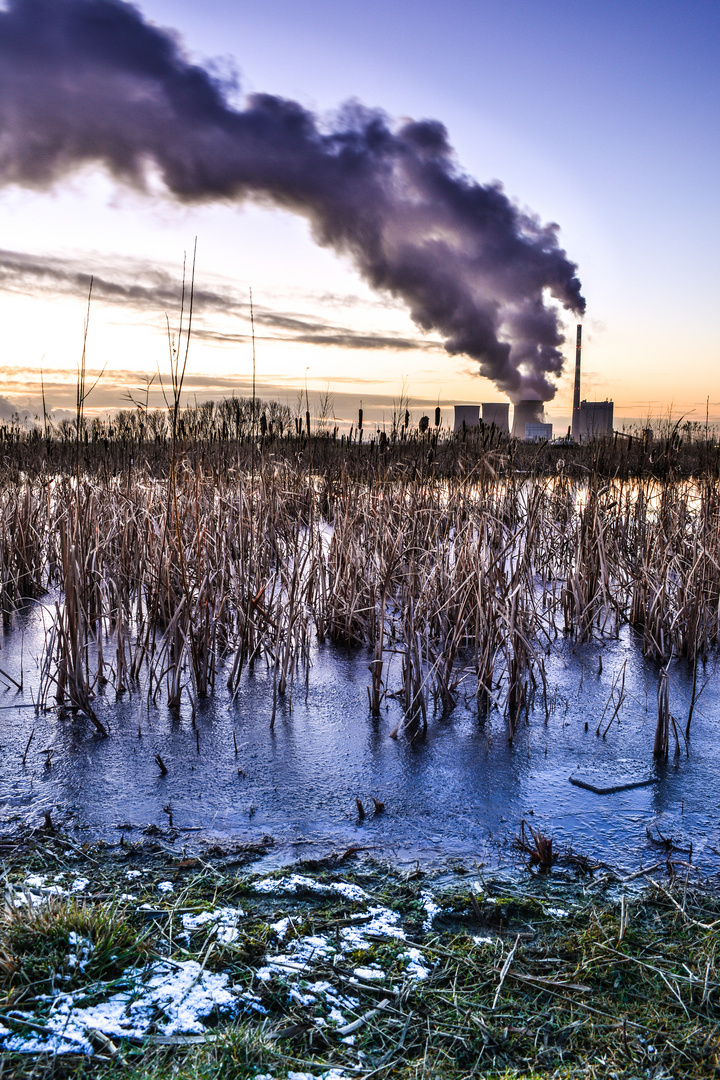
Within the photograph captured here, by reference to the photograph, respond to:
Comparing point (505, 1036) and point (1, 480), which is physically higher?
point (1, 480)

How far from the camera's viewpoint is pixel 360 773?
2.53m

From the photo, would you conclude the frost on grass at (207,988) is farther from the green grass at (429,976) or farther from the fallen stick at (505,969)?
the fallen stick at (505,969)

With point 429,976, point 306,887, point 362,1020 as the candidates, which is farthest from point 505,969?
point 306,887

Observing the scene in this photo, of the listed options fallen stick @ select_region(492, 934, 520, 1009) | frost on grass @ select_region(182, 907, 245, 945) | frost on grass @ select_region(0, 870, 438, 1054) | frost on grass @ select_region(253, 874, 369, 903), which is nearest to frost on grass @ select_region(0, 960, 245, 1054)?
frost on grass @ select_region(0, 870, 438, 1054)

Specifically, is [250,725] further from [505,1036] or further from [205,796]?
[505,1036]

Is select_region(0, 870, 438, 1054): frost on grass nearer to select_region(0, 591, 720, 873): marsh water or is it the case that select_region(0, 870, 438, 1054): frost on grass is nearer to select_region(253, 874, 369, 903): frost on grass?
select_region(253, 874, 369, 903): frost on grass

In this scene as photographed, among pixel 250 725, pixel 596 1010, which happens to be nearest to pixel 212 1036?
pixel 596 1010

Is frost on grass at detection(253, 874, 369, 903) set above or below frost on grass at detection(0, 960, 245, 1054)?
below

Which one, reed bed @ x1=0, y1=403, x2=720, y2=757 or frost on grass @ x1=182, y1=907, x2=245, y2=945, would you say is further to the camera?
reed bed @ x1=0, y1=403, x2=720, y2=757

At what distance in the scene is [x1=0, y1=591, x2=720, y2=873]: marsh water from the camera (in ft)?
6.91

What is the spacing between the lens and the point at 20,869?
6.13ft

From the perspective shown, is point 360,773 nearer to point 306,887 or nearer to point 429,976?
point 306,887

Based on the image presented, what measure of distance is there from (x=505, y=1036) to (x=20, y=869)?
133 centimetres

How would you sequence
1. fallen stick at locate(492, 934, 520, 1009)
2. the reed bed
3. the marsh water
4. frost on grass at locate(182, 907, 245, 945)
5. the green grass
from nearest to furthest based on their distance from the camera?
the green grass, fallen stick at locate(492, 934, 520, 1009), frost on grass at locate(182, 907, 245, 945), the marsh water, the reed bed
